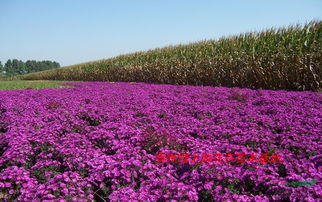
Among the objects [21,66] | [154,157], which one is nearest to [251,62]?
[154,157]

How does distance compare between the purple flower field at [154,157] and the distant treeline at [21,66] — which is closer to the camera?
the purple flower field at [154,157]

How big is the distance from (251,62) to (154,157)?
13.2 meters

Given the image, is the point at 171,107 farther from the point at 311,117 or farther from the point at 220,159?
the point at 220,159

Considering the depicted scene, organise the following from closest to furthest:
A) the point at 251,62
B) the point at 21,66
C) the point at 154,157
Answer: the point at 154,157, the point at 251,62, the point at 21,66

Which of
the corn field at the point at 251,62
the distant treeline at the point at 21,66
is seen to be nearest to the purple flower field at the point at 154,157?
the corn field at the point at 251,62

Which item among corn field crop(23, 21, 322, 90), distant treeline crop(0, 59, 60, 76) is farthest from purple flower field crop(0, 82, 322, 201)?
distant treeline crop(0, 59, 60, 76)

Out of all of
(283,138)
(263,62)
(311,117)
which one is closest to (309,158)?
(283,138)

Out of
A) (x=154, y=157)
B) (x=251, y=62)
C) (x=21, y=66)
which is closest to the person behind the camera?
(x=154, y=157)

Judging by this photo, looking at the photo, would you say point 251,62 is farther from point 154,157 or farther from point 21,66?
point 21,66

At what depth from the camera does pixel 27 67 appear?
563ft

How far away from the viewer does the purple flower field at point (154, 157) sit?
11.7 ft

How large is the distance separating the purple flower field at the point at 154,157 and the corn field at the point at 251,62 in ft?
21.9

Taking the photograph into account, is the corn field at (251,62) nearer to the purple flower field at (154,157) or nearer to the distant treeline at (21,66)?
the purple flower field at (154,157)

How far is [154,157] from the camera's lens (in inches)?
182
